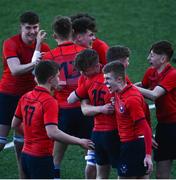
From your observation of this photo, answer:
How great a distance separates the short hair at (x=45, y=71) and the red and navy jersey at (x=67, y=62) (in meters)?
1.06

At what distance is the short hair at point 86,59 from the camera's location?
27.7 ft

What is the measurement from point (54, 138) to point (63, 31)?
72.3 inches

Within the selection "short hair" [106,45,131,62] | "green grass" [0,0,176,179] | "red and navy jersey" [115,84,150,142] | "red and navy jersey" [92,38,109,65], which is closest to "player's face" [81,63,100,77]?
"short hair" [106,45,131,62]

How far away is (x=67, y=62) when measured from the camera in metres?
9.10

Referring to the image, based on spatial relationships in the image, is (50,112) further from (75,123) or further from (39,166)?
(75,123)

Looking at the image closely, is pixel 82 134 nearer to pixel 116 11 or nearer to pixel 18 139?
pixel 18 139

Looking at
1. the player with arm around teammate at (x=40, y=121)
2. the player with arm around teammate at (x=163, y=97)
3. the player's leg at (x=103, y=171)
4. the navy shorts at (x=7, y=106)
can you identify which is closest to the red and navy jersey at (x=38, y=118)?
the player with arm around teammate at (x=40, y=121)

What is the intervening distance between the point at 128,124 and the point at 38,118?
3.11 ft

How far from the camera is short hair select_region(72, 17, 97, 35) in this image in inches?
370

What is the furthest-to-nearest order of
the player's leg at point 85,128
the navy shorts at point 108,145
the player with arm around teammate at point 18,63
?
1. the player with arm around teammate at point 18,63
2. the player's leg at point 85,128
3. the navy shorts at point 108,145

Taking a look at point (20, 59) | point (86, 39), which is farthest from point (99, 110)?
point (20, 59)

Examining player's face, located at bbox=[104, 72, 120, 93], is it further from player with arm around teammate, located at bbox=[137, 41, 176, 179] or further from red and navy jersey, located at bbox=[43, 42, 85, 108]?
red and navy jersey, located at bbox=[43, 42, 85, 108]

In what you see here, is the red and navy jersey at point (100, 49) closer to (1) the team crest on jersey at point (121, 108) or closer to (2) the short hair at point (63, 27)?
(2) the short hair at point (63, 27)

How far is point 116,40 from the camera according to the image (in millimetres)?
16469
